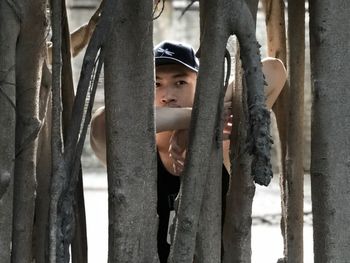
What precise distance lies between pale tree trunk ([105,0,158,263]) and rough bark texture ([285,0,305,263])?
513 mm

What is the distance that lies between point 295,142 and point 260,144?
1.95 ft

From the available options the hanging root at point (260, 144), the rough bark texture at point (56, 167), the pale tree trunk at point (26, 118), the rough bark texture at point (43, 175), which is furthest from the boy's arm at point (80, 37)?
the hanging root at point (260, 144)

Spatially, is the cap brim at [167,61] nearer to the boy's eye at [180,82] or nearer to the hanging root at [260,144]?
the boy's eye at [180,82]

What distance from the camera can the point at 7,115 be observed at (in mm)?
1668

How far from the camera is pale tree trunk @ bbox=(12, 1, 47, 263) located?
1739 mm

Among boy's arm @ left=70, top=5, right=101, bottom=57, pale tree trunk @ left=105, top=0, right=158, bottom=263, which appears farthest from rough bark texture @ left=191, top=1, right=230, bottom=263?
boy's arm @ left=70, top=5, right=101, bottom=57

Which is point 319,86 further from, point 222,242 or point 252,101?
point 222,242

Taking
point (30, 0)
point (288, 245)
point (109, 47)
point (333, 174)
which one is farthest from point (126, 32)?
point (288, 245)

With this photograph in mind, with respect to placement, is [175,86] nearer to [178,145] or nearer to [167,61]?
[167,61]

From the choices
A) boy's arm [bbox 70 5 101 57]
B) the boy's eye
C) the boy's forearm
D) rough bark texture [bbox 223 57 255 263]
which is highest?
boy's arm [bbox 70 5 101 57]

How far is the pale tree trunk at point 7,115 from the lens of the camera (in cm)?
166

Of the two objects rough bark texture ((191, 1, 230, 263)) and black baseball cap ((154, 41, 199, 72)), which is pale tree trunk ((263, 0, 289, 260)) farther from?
rough bark texture ((191, 1, 230, 263))

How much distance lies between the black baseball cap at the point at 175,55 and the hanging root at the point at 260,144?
25.6 inches

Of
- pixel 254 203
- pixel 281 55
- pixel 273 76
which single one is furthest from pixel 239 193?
pixel 254 203
